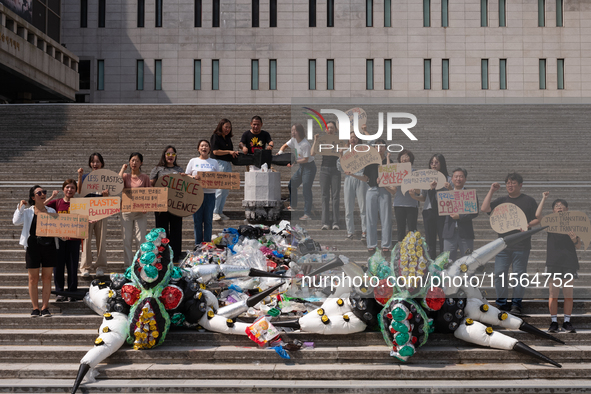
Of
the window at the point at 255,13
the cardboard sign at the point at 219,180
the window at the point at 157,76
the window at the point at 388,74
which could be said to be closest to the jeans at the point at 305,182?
the cardboard sign at the point at 219,180

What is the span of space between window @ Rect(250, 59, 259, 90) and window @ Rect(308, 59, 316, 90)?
114 inches

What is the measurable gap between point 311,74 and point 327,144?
82.3ft

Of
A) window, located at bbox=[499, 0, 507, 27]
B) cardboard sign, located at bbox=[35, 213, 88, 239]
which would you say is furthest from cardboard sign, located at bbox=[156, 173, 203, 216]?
window, located at bbox=[499, 0, 507, 27]

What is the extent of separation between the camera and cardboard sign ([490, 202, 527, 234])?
647 cm

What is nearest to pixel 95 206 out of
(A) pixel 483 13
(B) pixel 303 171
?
(B) pixel 303 171

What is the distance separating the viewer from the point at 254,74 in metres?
30.8

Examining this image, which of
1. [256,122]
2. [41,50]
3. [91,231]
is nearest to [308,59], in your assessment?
[41,50]

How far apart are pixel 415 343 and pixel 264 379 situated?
1660 millimetres

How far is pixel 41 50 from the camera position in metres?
24.8

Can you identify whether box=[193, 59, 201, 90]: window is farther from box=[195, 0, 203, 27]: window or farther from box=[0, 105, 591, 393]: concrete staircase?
box=[0, 105, 591, 393]: concrete staircase

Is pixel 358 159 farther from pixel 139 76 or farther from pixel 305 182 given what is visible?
pixel 139 76

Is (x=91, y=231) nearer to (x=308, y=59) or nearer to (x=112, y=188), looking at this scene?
(x=112, y=188)

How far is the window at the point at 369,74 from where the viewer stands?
30.3 metres

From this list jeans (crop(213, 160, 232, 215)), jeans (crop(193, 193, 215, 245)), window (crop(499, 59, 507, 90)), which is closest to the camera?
jeans (crop(193, 193, 215, 245))
